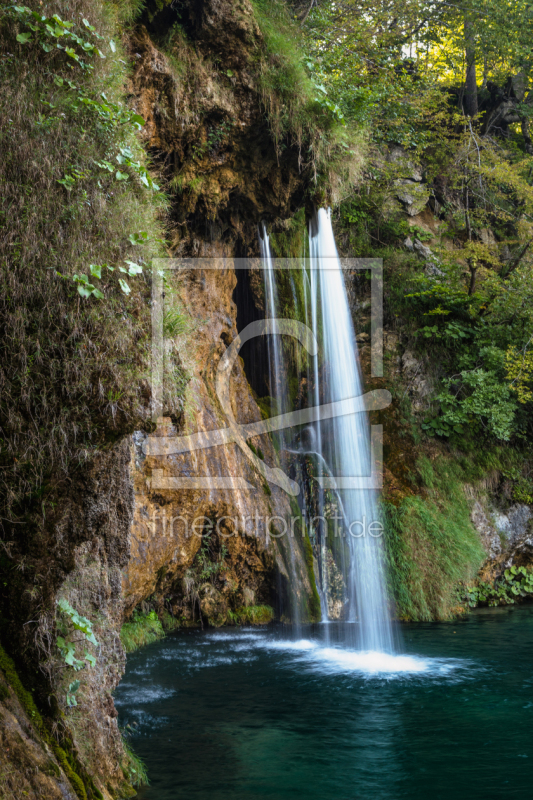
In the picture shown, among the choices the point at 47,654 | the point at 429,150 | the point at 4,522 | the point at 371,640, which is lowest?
the point at 371,640

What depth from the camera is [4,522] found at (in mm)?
3117

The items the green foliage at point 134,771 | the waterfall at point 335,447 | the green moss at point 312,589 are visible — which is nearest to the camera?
the green foliage at point 134,771

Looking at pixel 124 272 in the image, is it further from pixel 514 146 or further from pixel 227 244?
pixel 514 146

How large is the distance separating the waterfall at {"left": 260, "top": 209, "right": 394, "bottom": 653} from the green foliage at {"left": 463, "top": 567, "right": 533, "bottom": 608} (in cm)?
211

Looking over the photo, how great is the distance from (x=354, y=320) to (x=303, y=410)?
332 cm

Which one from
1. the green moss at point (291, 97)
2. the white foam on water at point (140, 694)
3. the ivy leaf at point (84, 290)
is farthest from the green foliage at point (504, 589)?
the ivy leaf at point (84, 290)

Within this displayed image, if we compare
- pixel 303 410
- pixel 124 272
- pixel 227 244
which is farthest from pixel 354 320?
pixel 124 272

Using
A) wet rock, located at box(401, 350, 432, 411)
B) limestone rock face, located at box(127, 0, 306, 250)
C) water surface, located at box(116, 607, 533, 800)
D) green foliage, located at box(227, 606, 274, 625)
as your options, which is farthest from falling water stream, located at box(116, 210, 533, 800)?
limestone rock face, located at box(127, 0, 306, 250)

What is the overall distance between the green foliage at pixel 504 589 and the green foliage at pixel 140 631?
5.67 metres

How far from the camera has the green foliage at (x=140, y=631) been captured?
7681mm

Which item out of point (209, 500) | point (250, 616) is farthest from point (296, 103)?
point (250, 616)

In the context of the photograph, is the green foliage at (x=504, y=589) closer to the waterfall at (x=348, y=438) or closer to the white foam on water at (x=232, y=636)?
the waterfall at (x=348, y=438)

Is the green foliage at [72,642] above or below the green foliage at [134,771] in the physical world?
above

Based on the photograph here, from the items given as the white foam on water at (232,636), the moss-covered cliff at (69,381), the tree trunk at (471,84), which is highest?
the tree trunk at (471,84)
